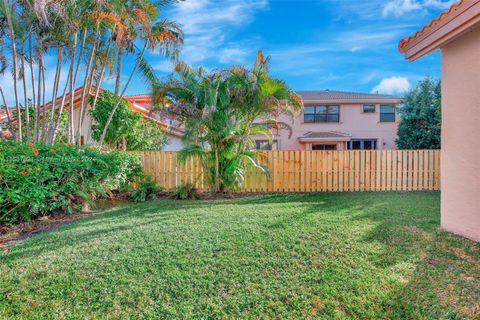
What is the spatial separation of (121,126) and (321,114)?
13.5 m

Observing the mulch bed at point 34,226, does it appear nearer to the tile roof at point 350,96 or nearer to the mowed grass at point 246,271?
the mowed grass at point 246,271

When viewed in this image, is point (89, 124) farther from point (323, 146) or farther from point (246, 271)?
point (323, 146)

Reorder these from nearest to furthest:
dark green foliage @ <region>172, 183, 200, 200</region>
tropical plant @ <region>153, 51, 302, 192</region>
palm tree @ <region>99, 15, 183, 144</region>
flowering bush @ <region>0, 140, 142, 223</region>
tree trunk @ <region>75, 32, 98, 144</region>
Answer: flowering bush @ <region>0, 140, 142, 223</region> < tropical plant @ <region>153, 51, 302, 192</region> < dark green foliage @ <region>172, 183, 200, 200</region> < tree trunk @ <region>75, 32, 98, 144</region> < palm tree @ <region>99, 15, 183, 144</region>

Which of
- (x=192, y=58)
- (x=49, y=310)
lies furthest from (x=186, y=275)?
(x=192, y=58)

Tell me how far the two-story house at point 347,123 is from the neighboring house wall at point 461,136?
1475 cm

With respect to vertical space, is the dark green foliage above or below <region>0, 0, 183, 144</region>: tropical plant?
below

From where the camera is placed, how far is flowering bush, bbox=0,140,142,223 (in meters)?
5.66

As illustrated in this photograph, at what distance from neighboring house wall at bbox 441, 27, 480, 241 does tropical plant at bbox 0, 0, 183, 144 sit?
881 centimetres

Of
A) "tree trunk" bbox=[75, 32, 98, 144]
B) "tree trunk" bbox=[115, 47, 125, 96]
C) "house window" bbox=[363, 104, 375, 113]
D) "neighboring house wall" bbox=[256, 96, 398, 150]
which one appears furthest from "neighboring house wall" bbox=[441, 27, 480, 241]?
"house window" bbox=[363, 104, 375, 113]

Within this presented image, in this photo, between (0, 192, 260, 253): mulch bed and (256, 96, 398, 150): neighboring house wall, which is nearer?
(0, 192, 260, 253): mulch bed

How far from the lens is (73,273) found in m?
3.52

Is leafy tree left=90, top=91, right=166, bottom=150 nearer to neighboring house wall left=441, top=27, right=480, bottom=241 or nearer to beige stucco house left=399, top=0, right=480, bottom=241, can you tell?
beige stucco house left=399, top=0, right=480, bottom=241

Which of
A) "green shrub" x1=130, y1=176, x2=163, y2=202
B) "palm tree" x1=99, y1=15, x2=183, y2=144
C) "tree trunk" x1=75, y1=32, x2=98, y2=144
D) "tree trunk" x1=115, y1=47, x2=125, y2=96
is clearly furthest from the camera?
"tree trunk" x1=115, y1=47, x2=125, y2=96

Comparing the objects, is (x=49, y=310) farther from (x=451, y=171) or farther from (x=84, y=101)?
(x=84, y=101)
